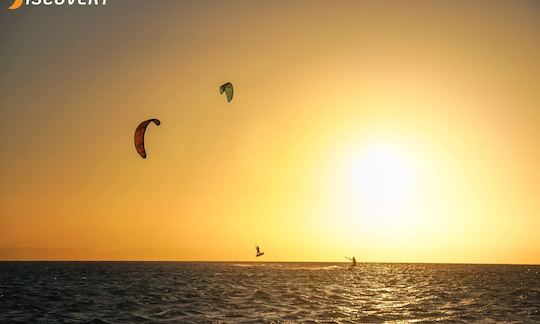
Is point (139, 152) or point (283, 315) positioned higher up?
point (139, 152)

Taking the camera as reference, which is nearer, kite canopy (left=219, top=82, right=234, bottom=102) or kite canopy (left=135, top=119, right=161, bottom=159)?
kite canopy (left=135, top=119, right=161, bottom=159)

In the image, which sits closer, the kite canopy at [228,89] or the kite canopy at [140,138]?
the kite canopy at [140,138]

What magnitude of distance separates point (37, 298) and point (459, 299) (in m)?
34.9

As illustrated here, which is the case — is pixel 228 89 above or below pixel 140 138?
above

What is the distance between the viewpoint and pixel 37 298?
46.2 metres

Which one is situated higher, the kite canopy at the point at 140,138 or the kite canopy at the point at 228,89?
the kite canopy at the point at 228,89

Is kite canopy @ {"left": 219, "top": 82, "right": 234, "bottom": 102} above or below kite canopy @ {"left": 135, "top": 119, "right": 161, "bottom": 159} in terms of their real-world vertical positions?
above

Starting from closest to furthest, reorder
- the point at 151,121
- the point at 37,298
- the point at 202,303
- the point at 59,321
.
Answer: the point at 59,321 → the point at 151,121 → the point at 202,303 → the point at 37,298

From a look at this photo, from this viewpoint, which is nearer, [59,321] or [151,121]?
[59,321]

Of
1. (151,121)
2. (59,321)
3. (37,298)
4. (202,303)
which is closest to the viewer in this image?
(59,321)

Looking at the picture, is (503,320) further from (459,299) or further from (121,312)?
(121,312)

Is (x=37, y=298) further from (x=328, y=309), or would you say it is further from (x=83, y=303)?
(x=328, y=309)

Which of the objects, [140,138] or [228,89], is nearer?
[140,138]

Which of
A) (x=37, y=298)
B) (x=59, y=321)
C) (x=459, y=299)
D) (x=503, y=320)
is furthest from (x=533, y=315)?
(x=37, y=298)
